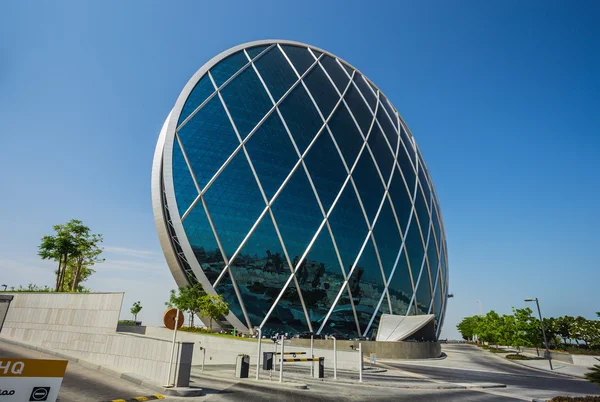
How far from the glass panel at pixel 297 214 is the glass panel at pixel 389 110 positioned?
70.0 feet

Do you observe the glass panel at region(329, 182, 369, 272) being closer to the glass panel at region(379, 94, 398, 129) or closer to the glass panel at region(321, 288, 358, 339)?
the glass panel at region(321, 288, 358, 339)

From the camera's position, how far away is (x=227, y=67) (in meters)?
37.4

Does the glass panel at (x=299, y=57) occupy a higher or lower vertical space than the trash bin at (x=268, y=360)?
higher

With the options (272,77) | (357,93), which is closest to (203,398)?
(272,77)

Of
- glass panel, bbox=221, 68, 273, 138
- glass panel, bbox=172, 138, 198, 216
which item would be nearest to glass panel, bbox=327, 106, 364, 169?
glass panel, bbox=221, 68, 273, 138

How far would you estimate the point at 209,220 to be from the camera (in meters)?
28.4

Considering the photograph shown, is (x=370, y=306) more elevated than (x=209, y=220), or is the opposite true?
(x=209, y=220)

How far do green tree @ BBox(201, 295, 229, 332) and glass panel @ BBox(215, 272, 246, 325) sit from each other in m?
1.66

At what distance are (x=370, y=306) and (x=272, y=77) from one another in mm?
26985

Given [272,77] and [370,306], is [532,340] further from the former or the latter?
[272,77]

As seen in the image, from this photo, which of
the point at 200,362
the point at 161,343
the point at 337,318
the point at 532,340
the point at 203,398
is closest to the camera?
the point at 203,398

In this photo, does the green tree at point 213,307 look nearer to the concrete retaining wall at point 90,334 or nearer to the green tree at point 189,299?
the green tree at point 189,299

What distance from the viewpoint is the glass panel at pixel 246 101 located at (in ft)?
108

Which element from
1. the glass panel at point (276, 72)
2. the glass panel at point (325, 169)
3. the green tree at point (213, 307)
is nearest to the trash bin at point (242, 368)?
the green tree at point (213, 307)
